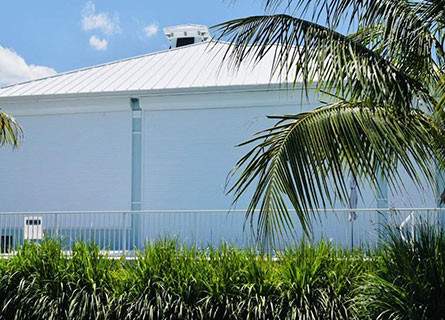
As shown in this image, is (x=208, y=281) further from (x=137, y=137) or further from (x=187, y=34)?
(x=187, y=34)

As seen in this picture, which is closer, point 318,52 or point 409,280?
point 318,52

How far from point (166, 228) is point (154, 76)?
5.80 metres

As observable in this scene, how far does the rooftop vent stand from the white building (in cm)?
623

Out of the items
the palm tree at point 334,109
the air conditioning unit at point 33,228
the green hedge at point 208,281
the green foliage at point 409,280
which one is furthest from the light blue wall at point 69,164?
the palm tree at point 334,109

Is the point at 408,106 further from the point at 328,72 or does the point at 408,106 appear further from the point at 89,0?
the point at 89,0

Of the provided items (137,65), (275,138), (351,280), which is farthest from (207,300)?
(137,65)

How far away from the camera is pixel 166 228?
15.6 m

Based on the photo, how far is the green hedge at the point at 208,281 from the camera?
977cm

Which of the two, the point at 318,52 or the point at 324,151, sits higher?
the point at 318,52

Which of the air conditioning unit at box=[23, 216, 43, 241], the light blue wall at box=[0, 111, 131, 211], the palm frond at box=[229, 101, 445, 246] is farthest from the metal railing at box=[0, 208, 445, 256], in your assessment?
the palm frond at box=[229, 101, 445, 246]

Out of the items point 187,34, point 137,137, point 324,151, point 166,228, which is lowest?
point 166,228

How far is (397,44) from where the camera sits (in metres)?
7.88

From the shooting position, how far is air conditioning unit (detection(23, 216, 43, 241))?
13.2m

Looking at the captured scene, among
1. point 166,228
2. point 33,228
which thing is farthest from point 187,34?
point 33,228
